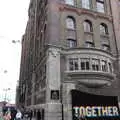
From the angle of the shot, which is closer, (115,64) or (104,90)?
(104,90)

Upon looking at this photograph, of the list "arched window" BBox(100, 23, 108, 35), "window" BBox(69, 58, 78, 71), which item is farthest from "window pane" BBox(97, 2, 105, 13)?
"window" BBox(69, 58, 78, 71)

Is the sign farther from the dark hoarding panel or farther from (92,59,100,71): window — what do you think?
(92,59,100,71): window

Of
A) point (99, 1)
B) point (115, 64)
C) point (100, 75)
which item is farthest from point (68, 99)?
point (99, 1)

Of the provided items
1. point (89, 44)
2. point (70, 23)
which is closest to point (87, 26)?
point (70, 23)

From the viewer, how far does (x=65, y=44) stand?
22.9 meters

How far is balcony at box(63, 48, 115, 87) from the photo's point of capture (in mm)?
20891

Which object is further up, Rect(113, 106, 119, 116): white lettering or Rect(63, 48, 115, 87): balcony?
Rect(63, 48, 115, 87): balcony

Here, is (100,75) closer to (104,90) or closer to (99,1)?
(104,90)

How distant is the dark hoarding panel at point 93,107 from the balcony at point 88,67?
166 cm

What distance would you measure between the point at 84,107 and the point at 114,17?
52.2 ft

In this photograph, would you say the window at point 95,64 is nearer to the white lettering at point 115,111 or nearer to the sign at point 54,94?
the white lettering at point 115,111

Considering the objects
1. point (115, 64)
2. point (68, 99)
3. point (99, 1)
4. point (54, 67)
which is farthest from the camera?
point (99, 1)

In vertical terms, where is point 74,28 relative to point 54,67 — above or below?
above

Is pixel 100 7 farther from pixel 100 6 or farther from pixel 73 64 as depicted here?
pixel 73 64
